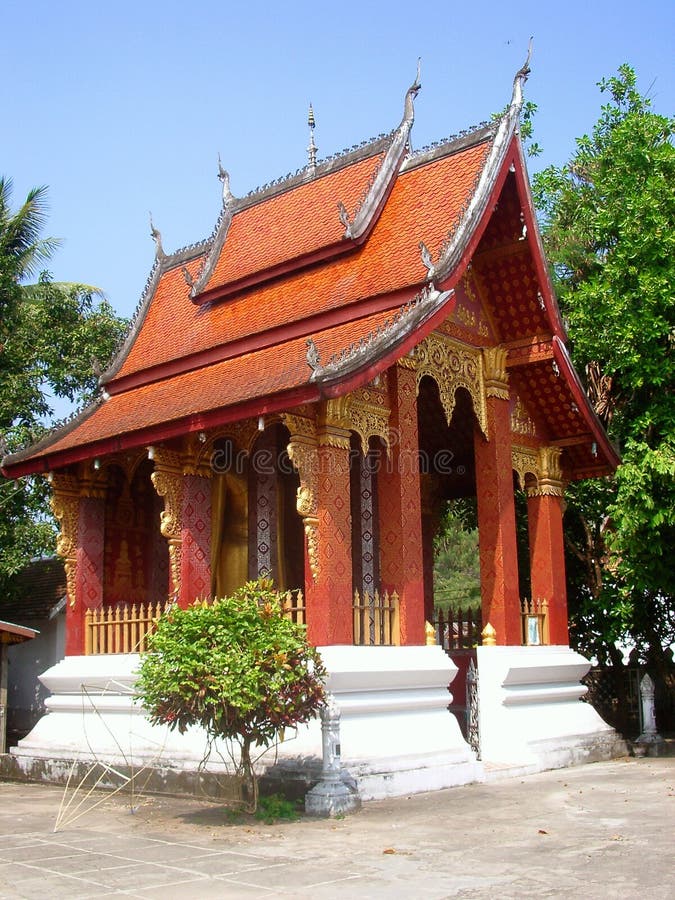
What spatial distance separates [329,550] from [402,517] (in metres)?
1.04

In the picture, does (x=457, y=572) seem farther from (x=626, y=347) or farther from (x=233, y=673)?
(x=233, y=673)

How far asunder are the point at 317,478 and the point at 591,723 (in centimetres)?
525

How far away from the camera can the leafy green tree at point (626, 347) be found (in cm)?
1166

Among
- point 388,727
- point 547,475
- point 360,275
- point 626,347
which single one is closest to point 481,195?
point 360,275

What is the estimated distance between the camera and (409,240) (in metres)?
10.7

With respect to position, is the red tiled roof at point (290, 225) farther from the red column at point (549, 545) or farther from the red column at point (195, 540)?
the red column at point (549, 545)

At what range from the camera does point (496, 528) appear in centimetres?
1101

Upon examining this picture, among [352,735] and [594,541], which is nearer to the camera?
[352,735]

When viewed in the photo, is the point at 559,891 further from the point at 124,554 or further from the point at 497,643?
the point at 124,554

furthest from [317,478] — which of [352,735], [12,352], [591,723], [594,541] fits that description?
[12,352]

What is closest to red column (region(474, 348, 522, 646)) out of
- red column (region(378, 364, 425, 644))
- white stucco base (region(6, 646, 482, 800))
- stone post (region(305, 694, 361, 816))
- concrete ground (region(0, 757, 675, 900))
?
white stucco base (region(6, 646, 482, 800))

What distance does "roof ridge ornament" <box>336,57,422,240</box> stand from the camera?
10.9 m

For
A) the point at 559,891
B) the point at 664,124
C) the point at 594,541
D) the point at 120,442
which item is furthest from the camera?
the point at 594,541

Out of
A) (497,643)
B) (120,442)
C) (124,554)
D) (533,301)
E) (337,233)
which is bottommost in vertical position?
(497,643)
